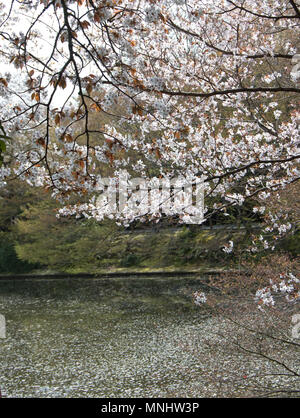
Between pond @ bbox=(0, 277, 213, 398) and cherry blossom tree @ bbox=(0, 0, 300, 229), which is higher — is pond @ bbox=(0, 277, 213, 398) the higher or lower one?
the lower one

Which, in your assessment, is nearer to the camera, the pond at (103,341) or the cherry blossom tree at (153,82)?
the cherry blossom tree at (153,82)

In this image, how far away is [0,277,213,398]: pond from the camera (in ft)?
23.5

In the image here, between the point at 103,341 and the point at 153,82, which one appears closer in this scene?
the point at 153,82

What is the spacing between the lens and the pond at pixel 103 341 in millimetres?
7156

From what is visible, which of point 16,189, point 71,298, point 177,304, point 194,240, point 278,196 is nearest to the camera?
point 278,196

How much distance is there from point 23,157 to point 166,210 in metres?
3.30

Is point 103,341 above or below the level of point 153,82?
below

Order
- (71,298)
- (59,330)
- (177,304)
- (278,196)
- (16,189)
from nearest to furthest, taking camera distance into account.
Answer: (278,196) < (59,330) < (177,304) < (71,298) < (16,189)

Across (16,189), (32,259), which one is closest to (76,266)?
(32,259)

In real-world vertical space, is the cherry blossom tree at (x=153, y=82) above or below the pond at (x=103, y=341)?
above

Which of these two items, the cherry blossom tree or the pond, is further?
the pond

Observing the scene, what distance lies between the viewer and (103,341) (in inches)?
383

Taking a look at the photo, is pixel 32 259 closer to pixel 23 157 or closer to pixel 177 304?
pixel 177 304
